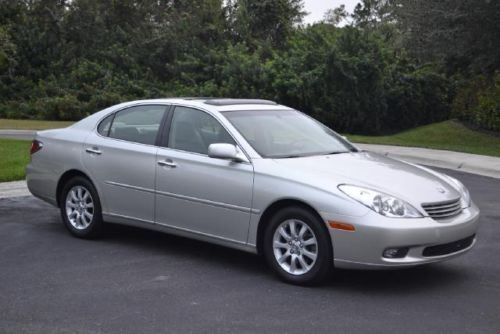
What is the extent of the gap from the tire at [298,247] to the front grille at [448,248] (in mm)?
766

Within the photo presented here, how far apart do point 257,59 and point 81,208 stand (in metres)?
21.5

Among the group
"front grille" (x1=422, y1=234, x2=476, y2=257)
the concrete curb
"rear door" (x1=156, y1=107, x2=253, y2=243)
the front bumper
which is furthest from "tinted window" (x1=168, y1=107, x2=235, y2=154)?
the concrete curb

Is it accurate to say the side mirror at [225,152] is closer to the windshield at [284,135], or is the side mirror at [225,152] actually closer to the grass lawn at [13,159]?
the windshield at [284,135]

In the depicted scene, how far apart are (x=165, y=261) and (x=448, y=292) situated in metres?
2.55

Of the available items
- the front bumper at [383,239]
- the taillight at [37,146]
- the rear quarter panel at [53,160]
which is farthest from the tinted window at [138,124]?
the front bumper at [383,239]

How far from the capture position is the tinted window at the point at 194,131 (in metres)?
7.02

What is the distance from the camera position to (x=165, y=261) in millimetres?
7055

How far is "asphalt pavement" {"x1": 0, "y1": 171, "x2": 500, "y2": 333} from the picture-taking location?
5219 millimetres

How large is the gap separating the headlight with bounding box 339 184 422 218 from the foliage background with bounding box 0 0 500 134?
13538 millimetres

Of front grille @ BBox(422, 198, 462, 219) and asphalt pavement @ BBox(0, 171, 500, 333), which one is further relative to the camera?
front grille @ BBox(422, 198, 462, 219)

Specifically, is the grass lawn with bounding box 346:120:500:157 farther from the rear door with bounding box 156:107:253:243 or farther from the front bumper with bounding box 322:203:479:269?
the front bumper with bounding box 322:203:479:269

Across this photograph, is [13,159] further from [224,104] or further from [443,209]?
[443,209]

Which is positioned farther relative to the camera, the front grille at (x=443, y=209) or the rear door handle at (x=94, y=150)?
the rear door handle at (x=94, y=150)

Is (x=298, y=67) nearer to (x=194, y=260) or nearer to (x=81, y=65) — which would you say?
(x=81, y=65)
